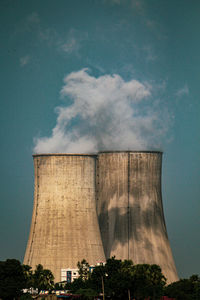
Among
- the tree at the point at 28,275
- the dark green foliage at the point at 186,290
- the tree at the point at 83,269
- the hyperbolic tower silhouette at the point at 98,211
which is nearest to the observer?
the dark green foliage at the point at 186,290

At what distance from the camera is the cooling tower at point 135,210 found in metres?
67.3

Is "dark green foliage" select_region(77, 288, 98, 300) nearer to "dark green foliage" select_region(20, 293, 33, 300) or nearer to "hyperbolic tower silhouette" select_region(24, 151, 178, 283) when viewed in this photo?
"dark green foliage" select_region(20, 293, 33, 300)

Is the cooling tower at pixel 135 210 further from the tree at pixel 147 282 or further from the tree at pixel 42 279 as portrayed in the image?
the tree at pixel 147 282

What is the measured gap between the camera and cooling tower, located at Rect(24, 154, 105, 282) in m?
62.6

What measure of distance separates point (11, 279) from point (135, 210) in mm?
15123

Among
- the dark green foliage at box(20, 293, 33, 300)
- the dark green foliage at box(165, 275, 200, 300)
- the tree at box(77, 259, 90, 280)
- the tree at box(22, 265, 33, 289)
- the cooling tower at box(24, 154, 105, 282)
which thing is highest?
the cooling tower at box(24, 154, 105, 282)

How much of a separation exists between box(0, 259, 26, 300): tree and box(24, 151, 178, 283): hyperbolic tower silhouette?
21.2 feet

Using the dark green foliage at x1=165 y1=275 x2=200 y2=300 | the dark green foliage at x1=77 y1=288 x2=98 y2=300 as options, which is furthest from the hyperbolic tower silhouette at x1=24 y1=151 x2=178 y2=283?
the dark green foliage at x1=77 y1=288 x2=98 y2=300

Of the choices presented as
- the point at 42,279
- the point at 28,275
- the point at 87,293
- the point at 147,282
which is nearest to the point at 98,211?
the point at 42,279

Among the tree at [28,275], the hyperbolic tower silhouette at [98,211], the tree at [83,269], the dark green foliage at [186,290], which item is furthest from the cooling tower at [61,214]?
the dark green foliage at [186,290]

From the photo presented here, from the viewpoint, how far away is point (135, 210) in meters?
67.9

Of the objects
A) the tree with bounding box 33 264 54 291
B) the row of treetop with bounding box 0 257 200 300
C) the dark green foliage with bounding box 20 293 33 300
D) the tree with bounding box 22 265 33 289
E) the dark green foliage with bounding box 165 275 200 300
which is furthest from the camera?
the tree with bounding box 33 264 54 291

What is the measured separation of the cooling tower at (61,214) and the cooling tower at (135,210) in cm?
496

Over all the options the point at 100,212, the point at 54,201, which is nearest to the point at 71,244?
the point at 54,201
